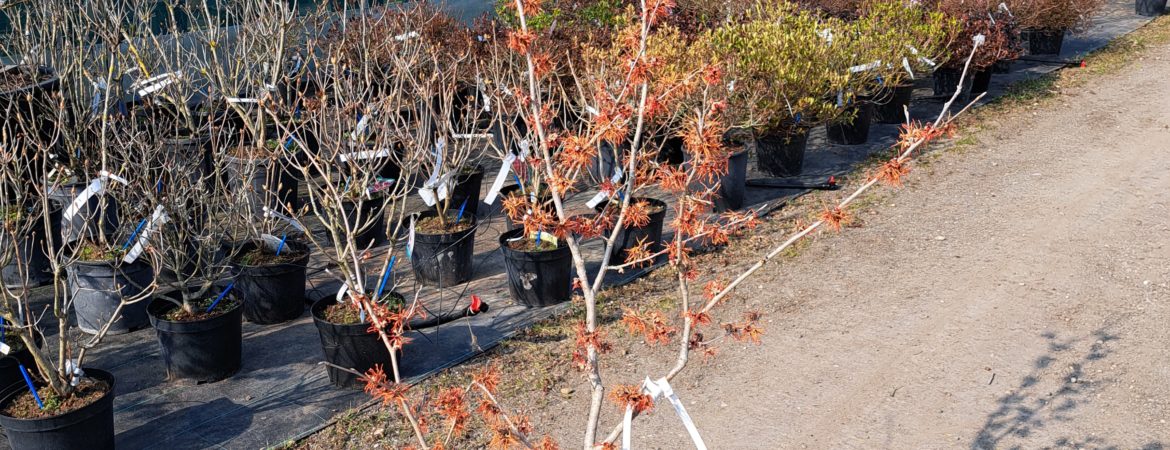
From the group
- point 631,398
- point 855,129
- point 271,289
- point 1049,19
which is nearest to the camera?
point 631,398

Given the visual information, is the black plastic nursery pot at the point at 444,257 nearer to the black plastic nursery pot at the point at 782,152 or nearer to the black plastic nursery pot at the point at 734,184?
the black plastic nursery pot at the point at 734,184

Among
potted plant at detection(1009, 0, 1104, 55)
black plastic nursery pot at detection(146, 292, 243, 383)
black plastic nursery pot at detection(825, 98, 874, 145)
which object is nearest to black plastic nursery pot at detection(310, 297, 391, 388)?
black plastic nursery pot at detection(146, 292, 243, 383)

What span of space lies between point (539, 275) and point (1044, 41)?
912cm

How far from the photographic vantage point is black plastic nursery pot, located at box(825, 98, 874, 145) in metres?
8.82

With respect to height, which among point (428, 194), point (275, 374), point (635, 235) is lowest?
point (275, 374)

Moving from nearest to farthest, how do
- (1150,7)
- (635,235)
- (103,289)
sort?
(103,289) → (635,235) → (1150,7)

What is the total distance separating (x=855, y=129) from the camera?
8.88m

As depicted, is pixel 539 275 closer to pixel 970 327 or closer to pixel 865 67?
pixel 970 327

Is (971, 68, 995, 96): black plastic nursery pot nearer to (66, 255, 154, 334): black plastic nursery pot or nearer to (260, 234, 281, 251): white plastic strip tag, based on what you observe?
(260, 234, 281, 251): white plastic strip tag

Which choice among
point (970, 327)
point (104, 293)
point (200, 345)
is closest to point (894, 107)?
point (970, 327)

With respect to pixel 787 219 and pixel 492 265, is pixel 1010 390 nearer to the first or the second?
pixel 787 219

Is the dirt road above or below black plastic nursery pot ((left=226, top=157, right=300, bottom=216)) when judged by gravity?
below

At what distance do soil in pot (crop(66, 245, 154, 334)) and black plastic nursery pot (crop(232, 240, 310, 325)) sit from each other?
52 cm

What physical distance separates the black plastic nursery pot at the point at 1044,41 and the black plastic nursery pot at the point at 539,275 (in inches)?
339
